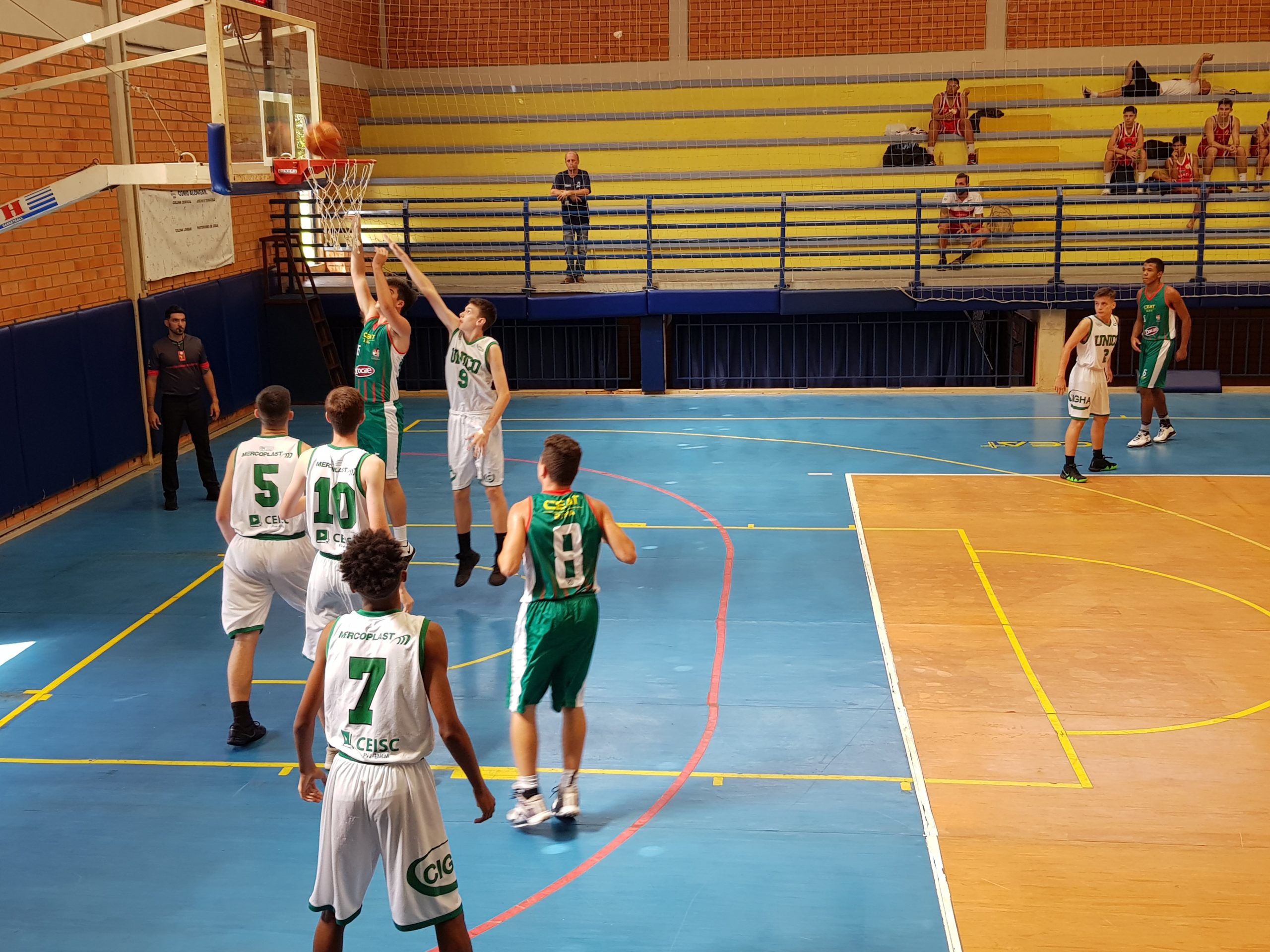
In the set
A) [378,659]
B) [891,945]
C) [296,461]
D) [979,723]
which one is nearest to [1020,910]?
[891,945]

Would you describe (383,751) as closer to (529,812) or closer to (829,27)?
(529,812)

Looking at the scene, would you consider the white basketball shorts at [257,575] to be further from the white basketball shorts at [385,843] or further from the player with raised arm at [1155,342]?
the player with raised arm at [1155,342]

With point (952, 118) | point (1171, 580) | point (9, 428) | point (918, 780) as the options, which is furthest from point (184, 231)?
point (952, 118)

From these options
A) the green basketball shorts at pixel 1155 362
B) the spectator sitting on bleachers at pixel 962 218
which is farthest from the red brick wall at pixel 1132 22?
the green basketball shorts at pixel 1155 362

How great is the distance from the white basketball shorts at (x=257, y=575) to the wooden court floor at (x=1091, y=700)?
3.47 m

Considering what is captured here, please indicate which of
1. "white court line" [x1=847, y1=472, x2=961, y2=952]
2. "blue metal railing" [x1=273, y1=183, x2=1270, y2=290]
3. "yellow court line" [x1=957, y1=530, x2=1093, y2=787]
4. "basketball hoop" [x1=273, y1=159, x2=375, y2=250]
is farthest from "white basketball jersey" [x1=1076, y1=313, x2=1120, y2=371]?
"basketball hoop" [x1=273, y1=159, x2=375, y2=250]

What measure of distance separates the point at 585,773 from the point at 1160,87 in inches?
746

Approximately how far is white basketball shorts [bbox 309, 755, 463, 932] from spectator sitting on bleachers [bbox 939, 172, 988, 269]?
47.8 feet

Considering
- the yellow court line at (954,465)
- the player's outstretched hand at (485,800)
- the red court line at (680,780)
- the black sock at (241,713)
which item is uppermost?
the player's outstretched hand at (485,800)

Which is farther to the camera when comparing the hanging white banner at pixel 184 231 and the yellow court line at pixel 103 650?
the hanging white banner at pixel 184 231

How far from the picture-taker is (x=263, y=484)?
6.41m

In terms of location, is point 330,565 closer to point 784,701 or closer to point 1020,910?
point 784,701

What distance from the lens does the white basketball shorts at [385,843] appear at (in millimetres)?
4086

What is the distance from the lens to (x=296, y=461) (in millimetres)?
6309
